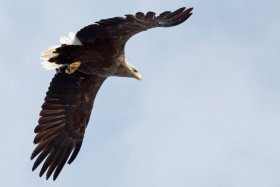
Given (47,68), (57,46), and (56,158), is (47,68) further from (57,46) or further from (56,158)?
(56,158)

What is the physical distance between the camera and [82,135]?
19844 millimetres

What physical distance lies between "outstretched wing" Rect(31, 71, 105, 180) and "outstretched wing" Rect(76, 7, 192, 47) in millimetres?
1607

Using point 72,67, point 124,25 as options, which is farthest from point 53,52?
point 124,25

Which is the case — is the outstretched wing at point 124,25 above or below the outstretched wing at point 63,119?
above

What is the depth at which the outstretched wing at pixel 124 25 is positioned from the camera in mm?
17203

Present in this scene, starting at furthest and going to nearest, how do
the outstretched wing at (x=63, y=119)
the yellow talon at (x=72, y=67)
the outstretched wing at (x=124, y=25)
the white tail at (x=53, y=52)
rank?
the outstretched wing at (x=63, y=119), the yellow talon at (x=72, y=67), the white tail at (x=53, y=52), the outstretched wing at (x=124, y=25)

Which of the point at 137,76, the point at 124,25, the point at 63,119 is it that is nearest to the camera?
the point at 124,25

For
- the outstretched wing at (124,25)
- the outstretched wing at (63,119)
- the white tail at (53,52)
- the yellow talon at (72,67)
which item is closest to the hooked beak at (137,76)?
the outstretched wing at (63,119)

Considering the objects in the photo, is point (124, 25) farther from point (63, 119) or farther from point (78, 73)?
point (63, 119)

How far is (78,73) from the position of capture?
64.7ft

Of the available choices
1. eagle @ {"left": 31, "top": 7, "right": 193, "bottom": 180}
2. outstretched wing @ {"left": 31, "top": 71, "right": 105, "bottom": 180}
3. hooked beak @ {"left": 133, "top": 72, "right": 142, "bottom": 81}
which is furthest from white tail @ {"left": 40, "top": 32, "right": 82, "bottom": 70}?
hooked beak @ {"left": 133, "top": 72, "right": 142, "bottom": 81}

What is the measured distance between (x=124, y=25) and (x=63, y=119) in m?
3.20

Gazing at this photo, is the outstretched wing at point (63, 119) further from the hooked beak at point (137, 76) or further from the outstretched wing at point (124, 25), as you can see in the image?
the outstretched wing at point (124, 25)

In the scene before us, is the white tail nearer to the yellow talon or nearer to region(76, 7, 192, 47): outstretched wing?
region(76, 7, 192, 47): outstretched wing
